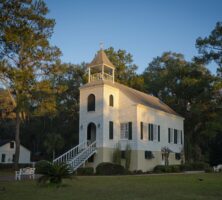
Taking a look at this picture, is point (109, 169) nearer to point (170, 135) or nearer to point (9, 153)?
point (170, 135)

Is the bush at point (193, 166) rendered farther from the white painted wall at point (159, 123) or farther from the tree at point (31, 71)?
the tree at point (31, 71)

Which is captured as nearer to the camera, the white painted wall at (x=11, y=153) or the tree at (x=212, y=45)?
the tree at (x=212, y=45)

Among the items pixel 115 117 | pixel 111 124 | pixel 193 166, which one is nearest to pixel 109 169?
pixel 111 124

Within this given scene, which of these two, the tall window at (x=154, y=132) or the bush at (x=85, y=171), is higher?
the tall window at (x=154, y=132)

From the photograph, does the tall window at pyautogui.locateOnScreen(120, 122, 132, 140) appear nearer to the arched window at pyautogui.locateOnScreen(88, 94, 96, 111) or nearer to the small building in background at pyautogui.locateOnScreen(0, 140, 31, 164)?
the arched window at pyautogui.locateOnScreen(88, 94, 96, 111)

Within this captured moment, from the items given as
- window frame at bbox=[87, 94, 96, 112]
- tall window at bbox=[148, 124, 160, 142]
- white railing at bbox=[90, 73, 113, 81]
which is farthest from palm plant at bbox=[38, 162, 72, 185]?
tall window at bbox=[148, 124, 160, 142]

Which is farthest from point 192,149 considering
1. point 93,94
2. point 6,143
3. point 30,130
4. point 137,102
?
point 6,143

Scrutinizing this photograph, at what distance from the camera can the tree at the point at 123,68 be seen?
46.5 metres

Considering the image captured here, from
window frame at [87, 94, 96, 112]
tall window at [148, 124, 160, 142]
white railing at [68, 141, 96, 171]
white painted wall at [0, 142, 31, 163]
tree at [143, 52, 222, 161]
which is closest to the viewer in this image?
white railing at [68, 141, 96, 171]

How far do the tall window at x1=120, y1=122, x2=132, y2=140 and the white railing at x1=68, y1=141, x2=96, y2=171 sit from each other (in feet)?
10.8

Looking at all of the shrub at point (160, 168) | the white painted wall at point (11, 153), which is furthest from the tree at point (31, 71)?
the white painted wall at point (11, 153)

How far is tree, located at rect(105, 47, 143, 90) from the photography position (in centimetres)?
4650

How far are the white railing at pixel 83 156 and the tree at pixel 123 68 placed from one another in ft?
58.6

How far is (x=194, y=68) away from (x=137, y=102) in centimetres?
1498
